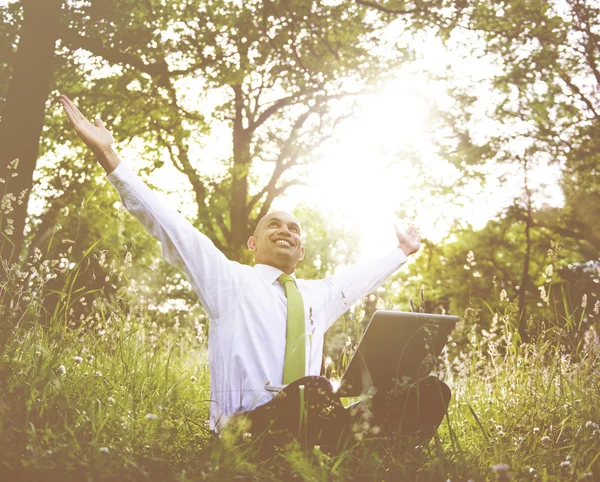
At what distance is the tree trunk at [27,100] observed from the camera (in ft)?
17.7

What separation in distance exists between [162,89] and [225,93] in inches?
128

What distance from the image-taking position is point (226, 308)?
315 cm

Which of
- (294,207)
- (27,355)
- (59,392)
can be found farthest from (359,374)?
(294,207)

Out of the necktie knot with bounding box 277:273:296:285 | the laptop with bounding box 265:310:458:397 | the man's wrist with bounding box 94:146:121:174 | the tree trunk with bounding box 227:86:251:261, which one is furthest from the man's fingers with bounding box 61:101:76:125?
the tree trunk with bounding box 227:86:251:261

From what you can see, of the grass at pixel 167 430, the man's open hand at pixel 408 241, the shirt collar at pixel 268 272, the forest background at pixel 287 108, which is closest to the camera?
the grass at pixel 167 430

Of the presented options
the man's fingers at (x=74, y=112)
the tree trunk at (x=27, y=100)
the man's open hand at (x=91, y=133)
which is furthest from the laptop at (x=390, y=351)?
the tree trunk at (x=27, y=100)

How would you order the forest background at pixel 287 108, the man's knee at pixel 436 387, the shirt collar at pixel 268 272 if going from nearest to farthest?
the man's knee at pixel 436 387 < the shirt collar at pixel 268 272 < the forest background at pixel 287 108

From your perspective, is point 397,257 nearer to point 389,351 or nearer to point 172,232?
point 389,351

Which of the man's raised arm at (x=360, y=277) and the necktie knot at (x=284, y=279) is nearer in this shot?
the necktie knot at (x=284, y=279)

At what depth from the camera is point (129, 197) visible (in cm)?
299

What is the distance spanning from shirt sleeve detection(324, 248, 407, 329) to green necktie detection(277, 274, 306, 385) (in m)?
0.51

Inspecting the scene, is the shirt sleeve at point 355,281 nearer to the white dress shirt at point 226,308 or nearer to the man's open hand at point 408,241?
the man's open hand at point 408,241

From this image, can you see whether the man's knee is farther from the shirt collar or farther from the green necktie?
the shirt collar

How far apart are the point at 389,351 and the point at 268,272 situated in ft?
3.15
